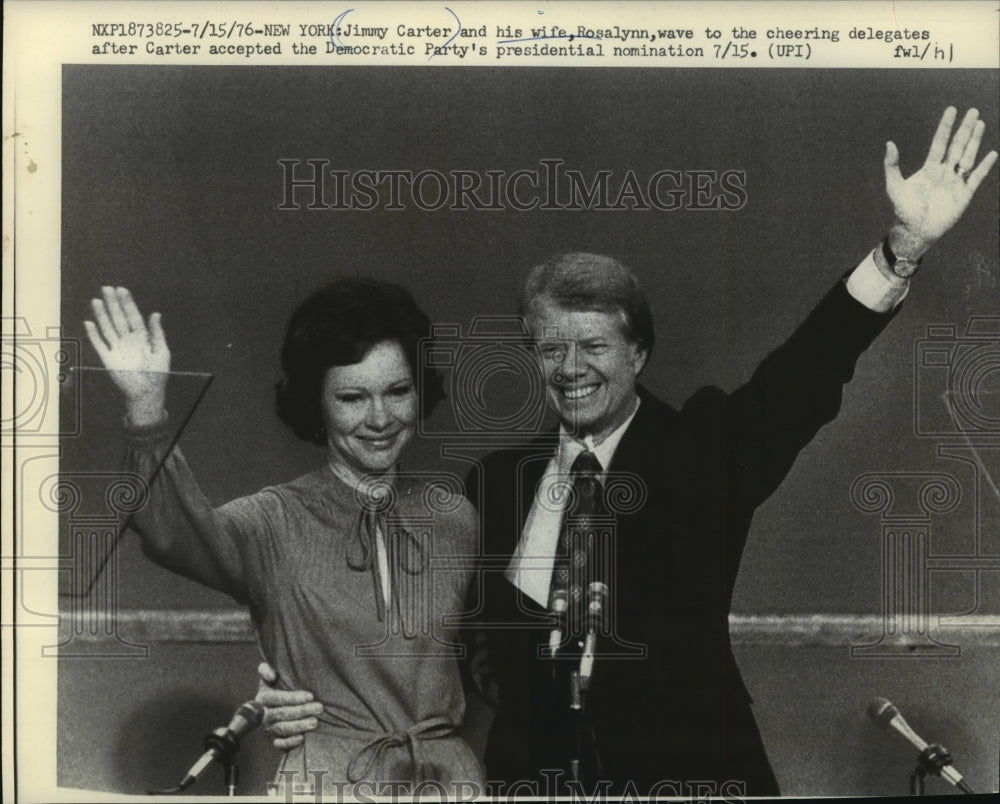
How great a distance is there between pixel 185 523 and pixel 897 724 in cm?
224

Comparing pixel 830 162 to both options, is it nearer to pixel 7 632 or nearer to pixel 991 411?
pixel 991 411

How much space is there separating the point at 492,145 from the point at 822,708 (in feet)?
6.48

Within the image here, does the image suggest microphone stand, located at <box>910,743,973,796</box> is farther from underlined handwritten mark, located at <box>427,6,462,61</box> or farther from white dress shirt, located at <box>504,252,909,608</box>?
underlined handwritten mark, located at <box>427,6,462,61</box>

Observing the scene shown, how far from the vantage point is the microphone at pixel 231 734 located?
4.05m

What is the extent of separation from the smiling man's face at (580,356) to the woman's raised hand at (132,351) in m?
1.13

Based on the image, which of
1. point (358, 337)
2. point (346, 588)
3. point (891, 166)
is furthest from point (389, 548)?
point (891, 166)

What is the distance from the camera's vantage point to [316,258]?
13.3 ft

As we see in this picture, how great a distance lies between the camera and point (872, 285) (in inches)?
161

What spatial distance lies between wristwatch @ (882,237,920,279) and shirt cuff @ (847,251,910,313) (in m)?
0.02

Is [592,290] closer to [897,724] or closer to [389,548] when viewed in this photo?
[389,548]

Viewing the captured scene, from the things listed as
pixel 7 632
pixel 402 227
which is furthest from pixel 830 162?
pixel 7 632

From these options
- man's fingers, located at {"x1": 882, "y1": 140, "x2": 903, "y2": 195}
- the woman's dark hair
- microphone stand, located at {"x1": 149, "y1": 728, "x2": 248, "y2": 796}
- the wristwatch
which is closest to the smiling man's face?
the woman's dark hair

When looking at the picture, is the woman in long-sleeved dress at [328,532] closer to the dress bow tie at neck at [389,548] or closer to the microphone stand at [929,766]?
the dress bow tie at neck at [389,548]

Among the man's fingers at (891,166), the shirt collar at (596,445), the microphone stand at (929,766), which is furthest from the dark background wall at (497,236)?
the microphone stand at (929,766)
